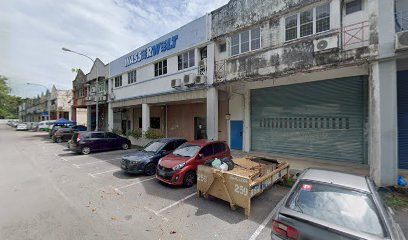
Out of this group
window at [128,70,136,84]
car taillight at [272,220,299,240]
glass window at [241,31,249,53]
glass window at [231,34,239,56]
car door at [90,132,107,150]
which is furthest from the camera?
window at [128,70,136,84]

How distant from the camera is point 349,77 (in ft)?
30.5

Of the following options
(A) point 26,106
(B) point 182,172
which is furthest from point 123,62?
(A) point 26,106

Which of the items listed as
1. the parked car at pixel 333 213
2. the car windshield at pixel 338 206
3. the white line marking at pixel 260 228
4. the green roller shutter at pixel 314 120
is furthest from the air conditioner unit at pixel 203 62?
the car windshield at pixel 338 206

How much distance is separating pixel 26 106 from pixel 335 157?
91359 mm

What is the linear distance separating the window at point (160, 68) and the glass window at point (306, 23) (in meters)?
9.28

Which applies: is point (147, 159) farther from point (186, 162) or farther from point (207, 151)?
point (207, 151)

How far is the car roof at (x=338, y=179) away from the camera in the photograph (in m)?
3.40

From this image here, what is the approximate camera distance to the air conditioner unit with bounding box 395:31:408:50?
619 centimetres

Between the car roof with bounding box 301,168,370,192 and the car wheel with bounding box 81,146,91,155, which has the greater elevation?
the car roof with bounding box 301,168,370,192

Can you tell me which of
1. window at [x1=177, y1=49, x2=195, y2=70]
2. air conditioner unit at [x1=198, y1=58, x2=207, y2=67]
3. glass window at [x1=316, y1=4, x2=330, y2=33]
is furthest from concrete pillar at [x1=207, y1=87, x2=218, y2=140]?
glass window at [x1=316, y1=4, x2=330, y2=33]

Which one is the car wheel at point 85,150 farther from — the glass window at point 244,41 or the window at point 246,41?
the glass window at point 244,41

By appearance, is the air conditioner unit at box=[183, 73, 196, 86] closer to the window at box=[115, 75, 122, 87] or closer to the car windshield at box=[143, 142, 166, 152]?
the car windshield at box=[143, 142, 166, 152]

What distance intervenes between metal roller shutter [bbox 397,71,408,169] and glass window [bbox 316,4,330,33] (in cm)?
377

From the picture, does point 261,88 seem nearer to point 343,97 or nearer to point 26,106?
point 343,97
